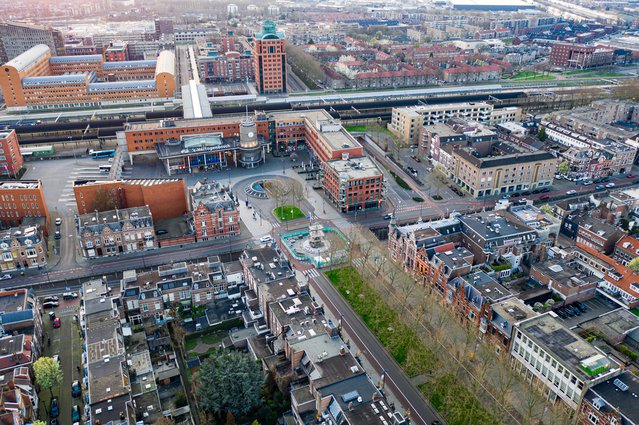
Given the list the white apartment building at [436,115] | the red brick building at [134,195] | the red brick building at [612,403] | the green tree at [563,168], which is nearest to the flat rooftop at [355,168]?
the red brick building at [134,195]

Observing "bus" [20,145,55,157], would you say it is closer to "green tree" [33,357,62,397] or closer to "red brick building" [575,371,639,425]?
"green tree" [33,357,62,397]

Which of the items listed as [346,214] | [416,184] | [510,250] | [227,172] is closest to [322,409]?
[510,250]

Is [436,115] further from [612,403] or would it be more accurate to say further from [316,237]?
[612,403]

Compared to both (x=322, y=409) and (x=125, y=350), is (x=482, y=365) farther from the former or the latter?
(x=125, y=350)

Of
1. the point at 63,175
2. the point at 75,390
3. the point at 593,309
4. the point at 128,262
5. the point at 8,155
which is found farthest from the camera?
the point at 63,175

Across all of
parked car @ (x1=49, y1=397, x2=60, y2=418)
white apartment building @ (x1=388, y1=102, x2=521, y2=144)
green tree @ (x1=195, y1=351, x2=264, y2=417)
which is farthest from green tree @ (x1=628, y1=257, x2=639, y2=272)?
parked car @ (x1=49, y1=397, x2=60, y2=418)

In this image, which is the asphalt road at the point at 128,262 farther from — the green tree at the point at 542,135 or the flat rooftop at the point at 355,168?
the green tree at the point at 542,135

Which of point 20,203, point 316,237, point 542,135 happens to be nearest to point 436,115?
point 542,135
